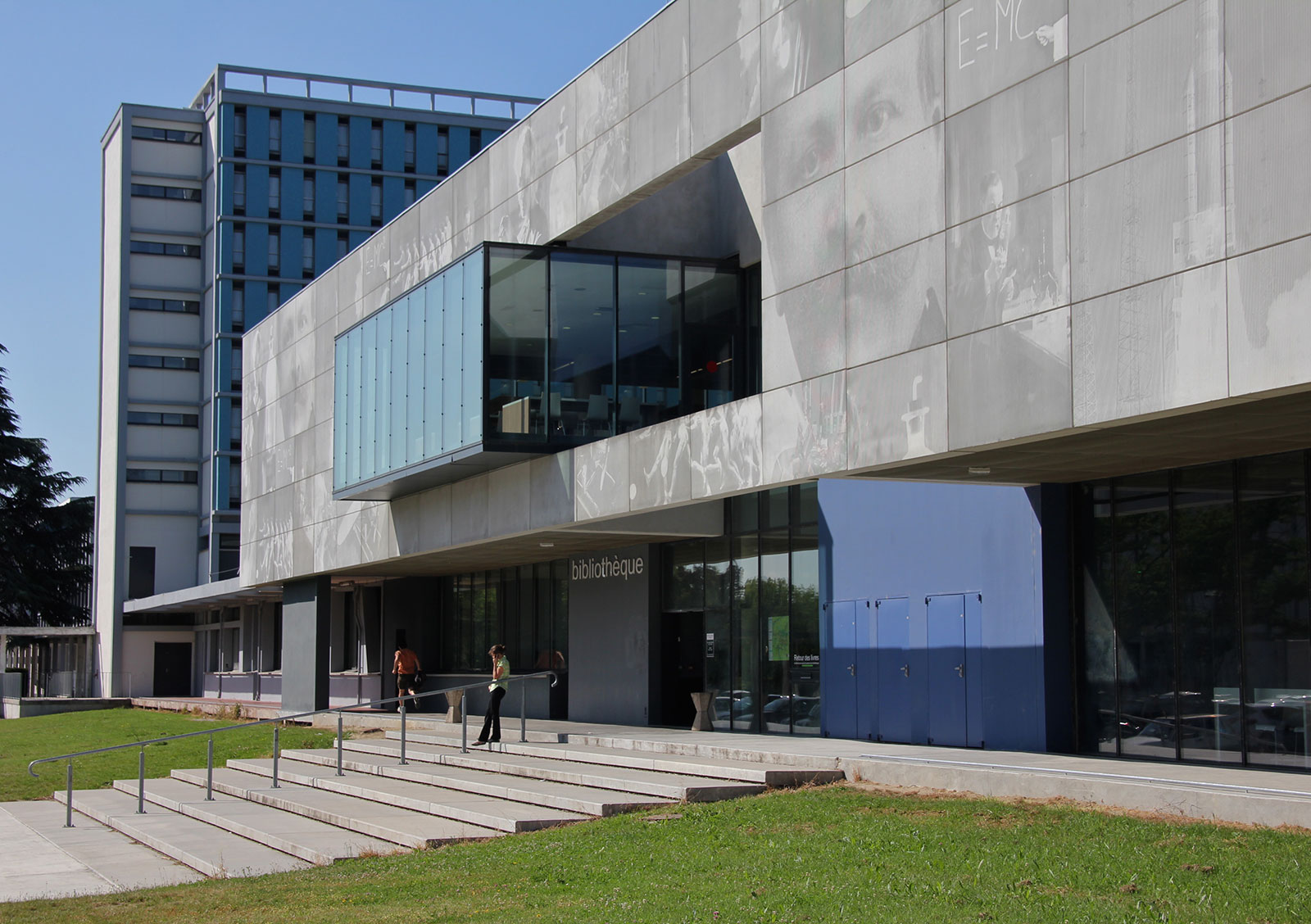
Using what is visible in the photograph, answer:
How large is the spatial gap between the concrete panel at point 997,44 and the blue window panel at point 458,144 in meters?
65.1

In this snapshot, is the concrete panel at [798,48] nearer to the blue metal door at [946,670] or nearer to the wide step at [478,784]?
the blue metal door at [946,670]

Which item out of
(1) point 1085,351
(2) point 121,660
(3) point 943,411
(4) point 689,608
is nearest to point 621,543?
(4) point 689,608

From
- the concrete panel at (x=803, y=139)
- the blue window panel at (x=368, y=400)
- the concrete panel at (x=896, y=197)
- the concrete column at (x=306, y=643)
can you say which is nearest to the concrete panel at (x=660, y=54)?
the concrete panel at (x=803, y=139)

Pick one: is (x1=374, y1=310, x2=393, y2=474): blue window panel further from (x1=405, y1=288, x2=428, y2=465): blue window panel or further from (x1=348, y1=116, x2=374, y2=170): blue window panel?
(x1=348, y1=116, x2=374, y2=170): blue window panel

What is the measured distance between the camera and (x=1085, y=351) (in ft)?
44.8

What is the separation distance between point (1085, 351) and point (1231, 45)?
2.99 metres

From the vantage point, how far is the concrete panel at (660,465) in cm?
2122

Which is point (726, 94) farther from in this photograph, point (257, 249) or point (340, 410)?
point (257, 249)

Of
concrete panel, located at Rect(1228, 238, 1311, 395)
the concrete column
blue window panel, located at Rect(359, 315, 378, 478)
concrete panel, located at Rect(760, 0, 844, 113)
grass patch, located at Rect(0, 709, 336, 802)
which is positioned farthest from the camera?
the concrete column

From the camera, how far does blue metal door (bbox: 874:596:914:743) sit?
20828 mm

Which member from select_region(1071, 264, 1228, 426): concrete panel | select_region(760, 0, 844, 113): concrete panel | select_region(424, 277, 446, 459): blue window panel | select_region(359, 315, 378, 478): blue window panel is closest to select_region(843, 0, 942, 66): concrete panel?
select_region(760, 0, 844, 113): concrete panel

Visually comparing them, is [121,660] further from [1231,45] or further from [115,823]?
[1231,45]

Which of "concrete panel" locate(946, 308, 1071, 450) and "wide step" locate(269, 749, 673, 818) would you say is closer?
"concrete panel" locate(946, 308, 1071, 450)

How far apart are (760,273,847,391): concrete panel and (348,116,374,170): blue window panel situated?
62249 mm
